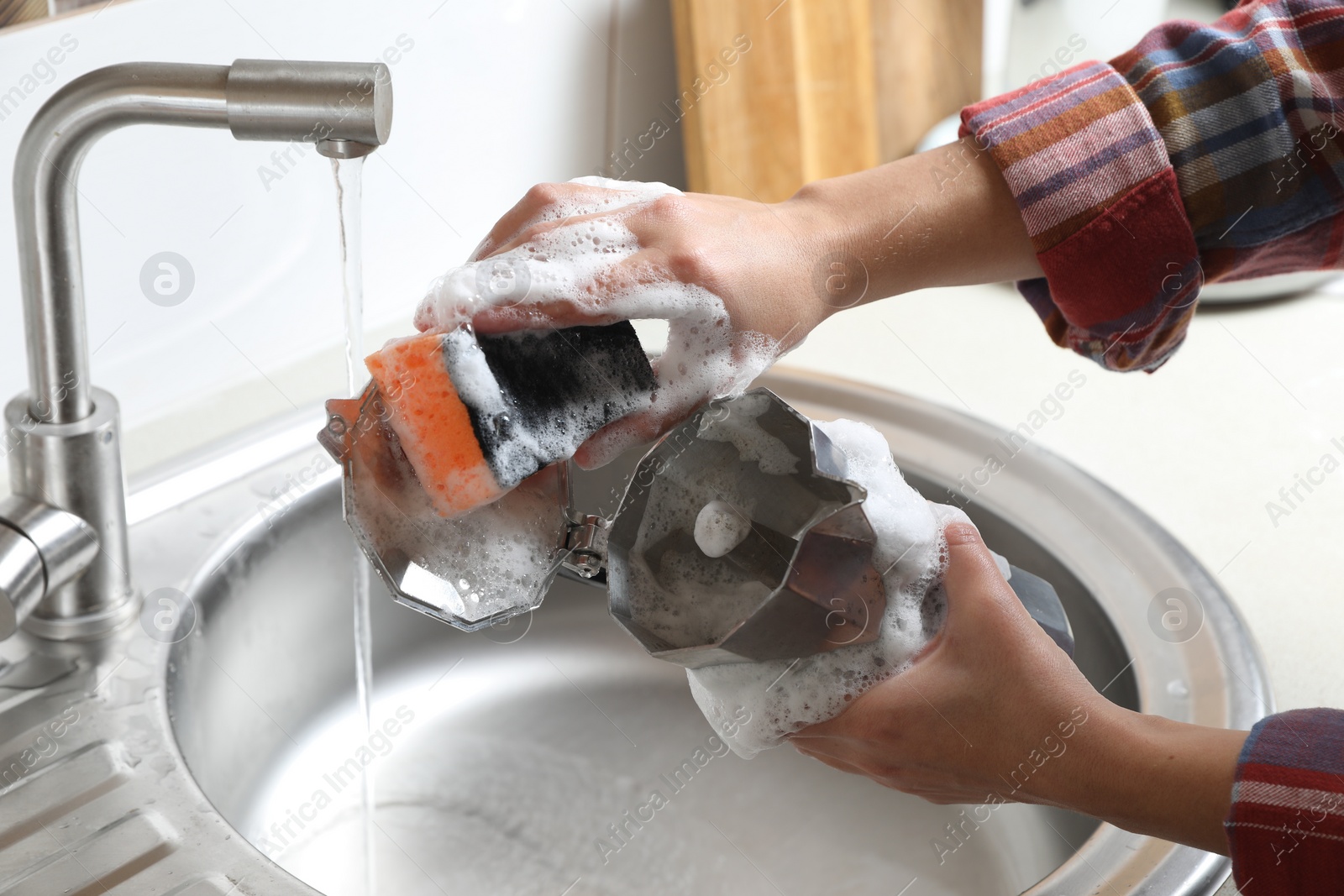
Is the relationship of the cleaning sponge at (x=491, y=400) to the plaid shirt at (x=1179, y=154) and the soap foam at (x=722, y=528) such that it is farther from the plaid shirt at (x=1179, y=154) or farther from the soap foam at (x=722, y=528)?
the plaid shirt at (x=1179, y=154)

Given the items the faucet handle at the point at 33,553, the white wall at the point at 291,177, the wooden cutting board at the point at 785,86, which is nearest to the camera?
the faucet handle at the point at 33,553

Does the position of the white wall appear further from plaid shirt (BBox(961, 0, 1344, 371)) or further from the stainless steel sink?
plaid shirt (BBox(961, 0, 1344, 371))

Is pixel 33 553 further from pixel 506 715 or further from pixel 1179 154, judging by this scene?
pixel 1179 154

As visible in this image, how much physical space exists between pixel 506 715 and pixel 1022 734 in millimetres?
433

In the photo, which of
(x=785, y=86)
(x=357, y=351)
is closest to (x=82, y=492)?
(x=357, y=351)

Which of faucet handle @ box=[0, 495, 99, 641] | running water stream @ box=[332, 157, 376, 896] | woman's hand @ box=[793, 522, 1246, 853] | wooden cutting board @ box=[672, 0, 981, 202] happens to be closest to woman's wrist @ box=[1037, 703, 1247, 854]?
woman's hand @ box=[793, 522, 1246, 853]

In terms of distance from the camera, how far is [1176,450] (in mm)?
870

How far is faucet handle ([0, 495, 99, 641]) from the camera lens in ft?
1.74

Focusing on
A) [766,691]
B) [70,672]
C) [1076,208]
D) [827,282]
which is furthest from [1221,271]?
[70,672]

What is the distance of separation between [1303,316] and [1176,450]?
0.28 meters

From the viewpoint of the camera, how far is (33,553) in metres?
0.54

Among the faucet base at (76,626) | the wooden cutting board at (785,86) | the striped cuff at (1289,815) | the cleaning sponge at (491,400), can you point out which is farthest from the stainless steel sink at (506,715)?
the wooden cutting board at (785,86)

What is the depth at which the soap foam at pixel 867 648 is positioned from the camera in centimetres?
47

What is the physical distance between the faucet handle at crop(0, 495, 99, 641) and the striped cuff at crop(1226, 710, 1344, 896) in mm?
510
